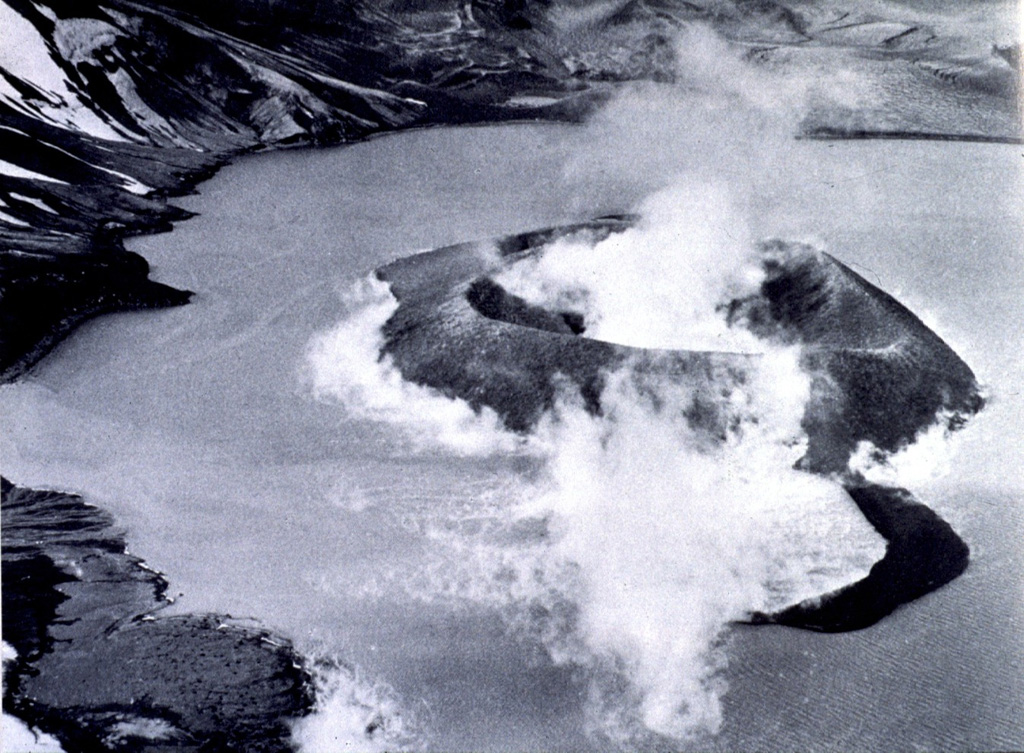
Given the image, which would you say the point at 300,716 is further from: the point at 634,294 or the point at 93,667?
the point at 634,294

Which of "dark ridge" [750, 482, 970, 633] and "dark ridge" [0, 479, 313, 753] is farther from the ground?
"dark ridge" [0, 479, 313, 753]

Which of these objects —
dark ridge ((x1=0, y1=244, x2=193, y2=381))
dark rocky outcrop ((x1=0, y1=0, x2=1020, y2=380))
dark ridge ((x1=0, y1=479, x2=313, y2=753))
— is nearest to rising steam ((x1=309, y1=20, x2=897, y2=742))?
dark ridge ((x1=0, y1=479, x2=313, y2=753))

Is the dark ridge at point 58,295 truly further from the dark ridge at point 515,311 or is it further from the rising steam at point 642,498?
the dark ridge at point 515,311

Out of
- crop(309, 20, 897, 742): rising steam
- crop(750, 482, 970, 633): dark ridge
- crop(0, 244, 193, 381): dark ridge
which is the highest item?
crop(0, 244, 193, 381): dark ridge

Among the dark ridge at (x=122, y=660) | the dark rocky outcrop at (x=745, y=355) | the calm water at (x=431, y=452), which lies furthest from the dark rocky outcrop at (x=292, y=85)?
the dark rocky outcrop at (x=745, y=355)

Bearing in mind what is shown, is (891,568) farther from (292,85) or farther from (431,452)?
(292,85)

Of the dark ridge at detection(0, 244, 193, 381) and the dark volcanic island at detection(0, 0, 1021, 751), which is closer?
the dark volcanic island at detection(0, 0, 1021, 751)

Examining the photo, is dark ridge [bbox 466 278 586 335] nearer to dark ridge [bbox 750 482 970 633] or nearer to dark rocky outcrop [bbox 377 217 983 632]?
dark rocky outcrop [bbox 377 217 983 632]
